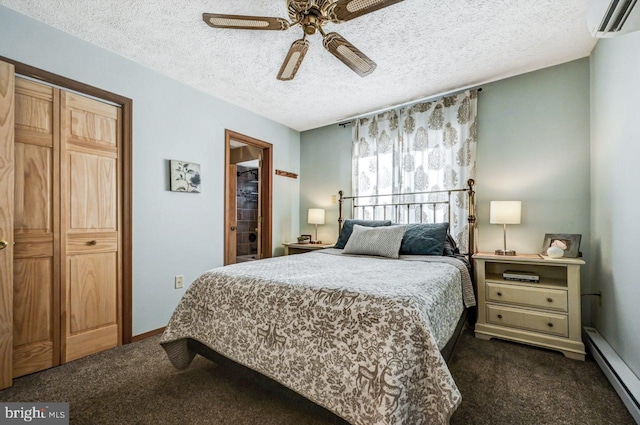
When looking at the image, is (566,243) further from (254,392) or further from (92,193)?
(92,193)

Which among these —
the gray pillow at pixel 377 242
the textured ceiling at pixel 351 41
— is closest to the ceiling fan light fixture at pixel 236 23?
the textured ceiling at pixel 351 41

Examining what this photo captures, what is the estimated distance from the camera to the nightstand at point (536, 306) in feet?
6.98

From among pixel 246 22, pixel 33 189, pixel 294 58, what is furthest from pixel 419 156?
pixel 33 189

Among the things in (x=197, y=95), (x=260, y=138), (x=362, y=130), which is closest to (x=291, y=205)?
(x=260, y=138)

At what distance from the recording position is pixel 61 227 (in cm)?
208

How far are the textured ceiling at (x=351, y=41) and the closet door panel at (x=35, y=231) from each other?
0.64 meters

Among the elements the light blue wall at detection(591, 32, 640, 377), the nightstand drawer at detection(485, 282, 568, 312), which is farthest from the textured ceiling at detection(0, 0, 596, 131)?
the nightstand drawer at detection(485, 282, 568, 312)

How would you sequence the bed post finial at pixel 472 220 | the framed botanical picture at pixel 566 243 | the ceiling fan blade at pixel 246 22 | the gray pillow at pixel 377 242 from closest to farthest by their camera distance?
the ceiling fan blade at pixel 246 22
the framed botanical picture at pixel 566 243
the gray pillow at pixel 377 242
the bed post finial at pixel 472 220

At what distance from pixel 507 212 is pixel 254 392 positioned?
2.46 metres

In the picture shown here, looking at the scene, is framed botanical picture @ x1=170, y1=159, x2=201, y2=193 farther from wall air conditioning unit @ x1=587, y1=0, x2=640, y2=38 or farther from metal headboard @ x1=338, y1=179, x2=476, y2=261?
wall air conditioning unit @ x1=587, y1=0, x2=640, y2=38

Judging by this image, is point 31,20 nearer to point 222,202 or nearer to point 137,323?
point 222,202

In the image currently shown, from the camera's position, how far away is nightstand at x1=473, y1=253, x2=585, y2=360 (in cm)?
213

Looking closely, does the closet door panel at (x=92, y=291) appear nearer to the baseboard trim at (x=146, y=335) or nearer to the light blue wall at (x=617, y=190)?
the baseboard trim at (x=146, y=335)

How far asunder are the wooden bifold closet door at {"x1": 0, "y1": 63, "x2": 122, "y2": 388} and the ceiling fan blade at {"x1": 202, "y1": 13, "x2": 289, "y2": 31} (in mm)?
1404
